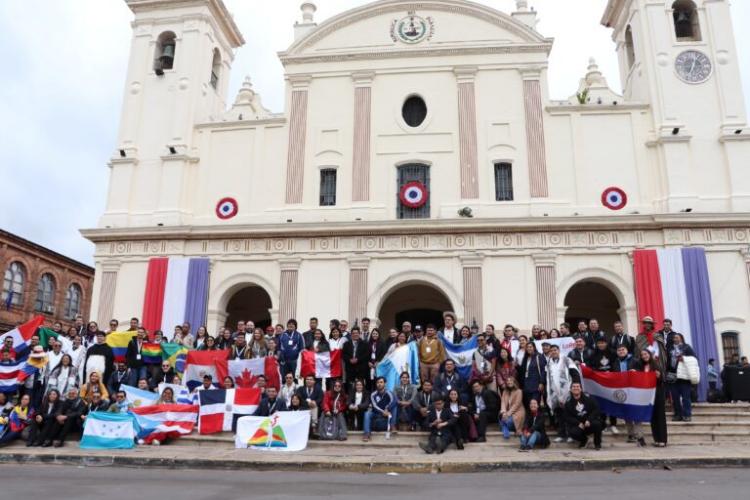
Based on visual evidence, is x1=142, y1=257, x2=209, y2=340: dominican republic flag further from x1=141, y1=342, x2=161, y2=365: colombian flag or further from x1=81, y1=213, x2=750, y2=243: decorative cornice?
x1=141, y1=342, x2=161, y2=365: colombian flag

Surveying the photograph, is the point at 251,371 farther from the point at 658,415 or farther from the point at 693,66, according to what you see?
the point at 693,66

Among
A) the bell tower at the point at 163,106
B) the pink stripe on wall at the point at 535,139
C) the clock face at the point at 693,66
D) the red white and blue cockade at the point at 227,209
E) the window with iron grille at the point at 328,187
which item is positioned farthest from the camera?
the bell tower at the point at 163,106

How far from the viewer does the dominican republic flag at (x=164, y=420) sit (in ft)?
39.4

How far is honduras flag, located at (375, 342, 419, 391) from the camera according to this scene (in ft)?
42.1

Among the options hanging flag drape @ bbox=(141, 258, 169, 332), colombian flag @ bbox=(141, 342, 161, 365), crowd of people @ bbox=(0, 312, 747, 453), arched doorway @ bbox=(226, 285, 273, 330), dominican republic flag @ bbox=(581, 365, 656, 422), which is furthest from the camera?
arched doorway @ bbox=(226, 285, 273, 330)

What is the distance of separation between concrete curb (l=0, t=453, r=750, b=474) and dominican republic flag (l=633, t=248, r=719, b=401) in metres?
8.86

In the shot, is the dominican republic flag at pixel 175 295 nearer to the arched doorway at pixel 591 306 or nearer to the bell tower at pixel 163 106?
the bell tower at pixel 163 106

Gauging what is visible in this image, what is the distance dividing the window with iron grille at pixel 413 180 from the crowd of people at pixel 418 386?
7.16 metres

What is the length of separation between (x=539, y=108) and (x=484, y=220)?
4717mm

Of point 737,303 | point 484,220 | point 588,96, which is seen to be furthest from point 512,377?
point 588,96

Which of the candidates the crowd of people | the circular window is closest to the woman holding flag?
the crowd of people

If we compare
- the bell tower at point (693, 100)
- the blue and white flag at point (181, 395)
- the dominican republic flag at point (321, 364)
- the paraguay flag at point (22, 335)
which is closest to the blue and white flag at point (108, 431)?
the blue and white flag at point (181, 395)

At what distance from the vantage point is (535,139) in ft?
67.0

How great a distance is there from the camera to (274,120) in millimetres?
21656
